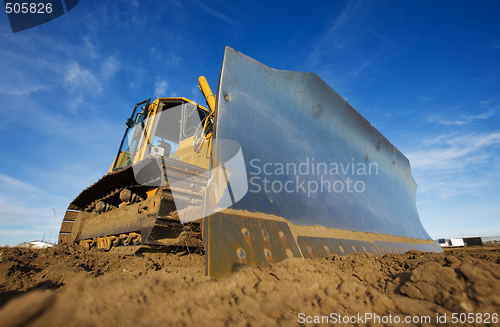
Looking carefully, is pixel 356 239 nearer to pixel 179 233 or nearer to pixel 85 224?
pixel 179 233

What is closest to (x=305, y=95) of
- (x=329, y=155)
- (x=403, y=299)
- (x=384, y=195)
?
(x=329, y=155)

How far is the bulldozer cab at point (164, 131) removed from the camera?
12.1ft

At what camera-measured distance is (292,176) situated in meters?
1.96

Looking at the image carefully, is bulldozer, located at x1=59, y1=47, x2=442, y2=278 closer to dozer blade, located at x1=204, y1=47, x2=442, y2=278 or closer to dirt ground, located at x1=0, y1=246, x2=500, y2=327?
dozer blade, located at x1=204, y1=47, x2=442, y2=278

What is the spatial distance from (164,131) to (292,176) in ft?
9.00

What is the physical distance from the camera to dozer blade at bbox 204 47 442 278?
129 cm

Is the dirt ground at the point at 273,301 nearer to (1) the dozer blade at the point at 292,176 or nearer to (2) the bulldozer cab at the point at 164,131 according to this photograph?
(1) the dozer blade at the point at 292,176

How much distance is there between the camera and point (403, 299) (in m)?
0.79

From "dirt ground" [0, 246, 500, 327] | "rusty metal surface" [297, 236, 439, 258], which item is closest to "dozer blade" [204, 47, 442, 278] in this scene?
"rusty metal surface" [297, 236, 439, 258]

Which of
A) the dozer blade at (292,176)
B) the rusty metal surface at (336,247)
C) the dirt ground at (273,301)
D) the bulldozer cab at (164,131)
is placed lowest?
the dirt ground at (273,301)

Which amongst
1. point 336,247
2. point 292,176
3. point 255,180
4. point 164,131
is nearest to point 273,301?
point 255,180

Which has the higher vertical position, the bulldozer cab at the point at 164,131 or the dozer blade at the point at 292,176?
the bulldozer cab at the point at 164,131

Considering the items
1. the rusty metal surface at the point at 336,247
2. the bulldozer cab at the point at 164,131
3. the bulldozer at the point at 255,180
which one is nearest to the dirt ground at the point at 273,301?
the bulldozer at the point at 255,180

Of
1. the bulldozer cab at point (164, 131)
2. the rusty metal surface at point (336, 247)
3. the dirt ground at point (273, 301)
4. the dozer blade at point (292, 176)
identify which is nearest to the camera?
the dirt ground at point (273, 301)
